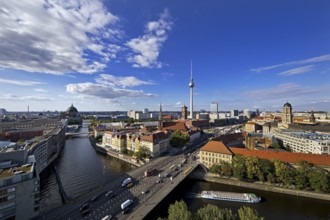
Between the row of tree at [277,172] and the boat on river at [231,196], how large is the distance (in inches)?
262

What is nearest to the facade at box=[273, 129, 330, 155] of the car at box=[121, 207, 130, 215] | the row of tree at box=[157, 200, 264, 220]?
the row of tree at box=[157, 200, 264, 220]

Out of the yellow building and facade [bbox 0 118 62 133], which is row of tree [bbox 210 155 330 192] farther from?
facade [bbox 0 118 62 133]

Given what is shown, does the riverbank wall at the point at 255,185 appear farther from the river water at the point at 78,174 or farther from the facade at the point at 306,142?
the facade at the point at 306,142

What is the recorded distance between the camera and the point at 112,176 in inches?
2084

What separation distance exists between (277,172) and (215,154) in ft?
52.6

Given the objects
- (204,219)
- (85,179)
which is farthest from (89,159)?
(204,219)

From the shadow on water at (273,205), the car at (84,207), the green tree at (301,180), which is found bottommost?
the shadow on water at (273,205)

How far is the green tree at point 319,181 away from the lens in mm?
38156

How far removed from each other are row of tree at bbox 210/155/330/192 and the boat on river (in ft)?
21.9

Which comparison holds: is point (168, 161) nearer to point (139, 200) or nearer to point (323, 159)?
point (139, 200)

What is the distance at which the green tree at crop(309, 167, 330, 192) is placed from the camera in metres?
38.2

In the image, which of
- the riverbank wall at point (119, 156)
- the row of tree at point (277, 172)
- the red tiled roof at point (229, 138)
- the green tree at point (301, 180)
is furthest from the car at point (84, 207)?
the red tiled roof at point (229, 138)

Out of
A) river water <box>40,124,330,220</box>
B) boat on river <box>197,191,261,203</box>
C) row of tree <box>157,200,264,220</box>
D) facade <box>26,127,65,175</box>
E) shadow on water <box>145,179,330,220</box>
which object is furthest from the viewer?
facade <box>26,127,65,175</box>

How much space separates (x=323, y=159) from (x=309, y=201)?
12.5 m
